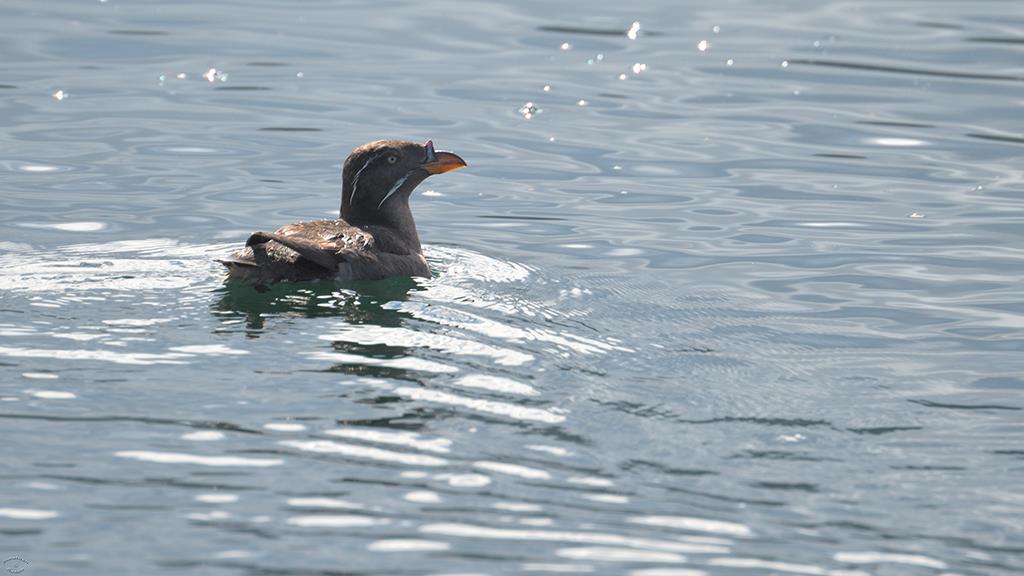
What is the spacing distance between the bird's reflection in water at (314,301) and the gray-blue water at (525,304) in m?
0.06

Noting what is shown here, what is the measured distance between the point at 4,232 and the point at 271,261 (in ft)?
11.1

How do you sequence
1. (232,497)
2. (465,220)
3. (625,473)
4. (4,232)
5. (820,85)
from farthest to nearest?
(820,85)
(465,220)
(4,232)
(625,473)
(232,497)

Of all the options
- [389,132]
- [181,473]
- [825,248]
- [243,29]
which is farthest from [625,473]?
[243,29]

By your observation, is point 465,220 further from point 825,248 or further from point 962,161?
point 962,161

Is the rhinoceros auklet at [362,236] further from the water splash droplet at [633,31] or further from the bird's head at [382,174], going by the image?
the water splash droplet at [633,31]

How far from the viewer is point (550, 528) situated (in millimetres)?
6730

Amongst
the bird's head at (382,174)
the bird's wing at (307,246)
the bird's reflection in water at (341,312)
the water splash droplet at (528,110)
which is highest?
the water splash droplet at (528,110)

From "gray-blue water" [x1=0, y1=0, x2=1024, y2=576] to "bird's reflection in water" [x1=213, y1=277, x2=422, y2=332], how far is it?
56 mm

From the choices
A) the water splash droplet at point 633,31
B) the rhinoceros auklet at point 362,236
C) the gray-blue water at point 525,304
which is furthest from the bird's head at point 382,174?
the water splash droplet at point 633,31

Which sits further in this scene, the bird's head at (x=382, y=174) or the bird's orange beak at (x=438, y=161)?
the bird's orange beak at (x=438, y=161)

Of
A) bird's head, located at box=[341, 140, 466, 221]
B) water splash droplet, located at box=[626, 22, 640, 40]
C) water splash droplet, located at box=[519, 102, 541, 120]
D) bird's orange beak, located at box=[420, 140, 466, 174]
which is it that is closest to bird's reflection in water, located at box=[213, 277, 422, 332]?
bird's head, located at box=[341, 140, 466, 221]

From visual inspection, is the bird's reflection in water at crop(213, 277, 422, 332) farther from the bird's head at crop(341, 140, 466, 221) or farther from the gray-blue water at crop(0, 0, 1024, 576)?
the bird's head at crop(341, 140, 466, 221)

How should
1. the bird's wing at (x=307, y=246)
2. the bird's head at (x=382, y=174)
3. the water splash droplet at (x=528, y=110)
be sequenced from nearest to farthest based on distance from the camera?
the bird's wing at (x=307, y=246) < the bird's head at (x=382, y=174) < the water splash droplet at (x=528, y=110)

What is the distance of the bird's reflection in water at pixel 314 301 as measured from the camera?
33.1ft
